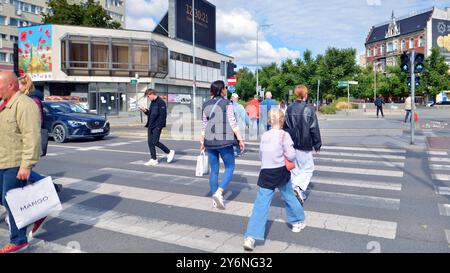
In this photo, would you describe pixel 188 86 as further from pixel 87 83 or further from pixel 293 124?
pixel 293 124

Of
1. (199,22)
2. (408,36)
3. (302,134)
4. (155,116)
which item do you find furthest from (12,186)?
(408,36)

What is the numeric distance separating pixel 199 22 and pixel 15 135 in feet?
167

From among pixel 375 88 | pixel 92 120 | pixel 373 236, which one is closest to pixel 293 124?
pixel 373 236

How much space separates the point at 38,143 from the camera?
3.84m

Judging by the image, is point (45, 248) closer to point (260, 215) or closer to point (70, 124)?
point (260, 215)

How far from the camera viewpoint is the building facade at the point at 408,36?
70750 millimetres

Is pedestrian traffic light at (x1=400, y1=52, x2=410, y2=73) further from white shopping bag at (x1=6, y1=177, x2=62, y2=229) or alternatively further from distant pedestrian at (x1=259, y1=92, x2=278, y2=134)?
white shopping bag at (x1=6, y1=177, x2=62, y2=229)

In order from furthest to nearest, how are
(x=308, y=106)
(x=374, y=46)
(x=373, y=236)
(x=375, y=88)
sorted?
(x=374, y=46), (x=375, y=88), (x=308, y=106), (x=373, y=236)

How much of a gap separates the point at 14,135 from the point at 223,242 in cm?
243

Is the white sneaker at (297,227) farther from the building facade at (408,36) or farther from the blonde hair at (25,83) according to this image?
the building facade at (408,36)

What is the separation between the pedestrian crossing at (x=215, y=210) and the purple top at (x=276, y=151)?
0.89 m

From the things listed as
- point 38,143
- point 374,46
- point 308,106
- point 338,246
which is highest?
point 374,46

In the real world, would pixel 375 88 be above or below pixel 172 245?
above

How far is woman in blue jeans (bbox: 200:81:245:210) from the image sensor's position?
18.3ft
